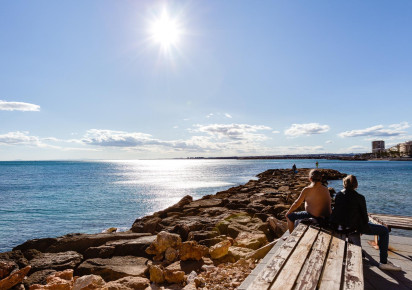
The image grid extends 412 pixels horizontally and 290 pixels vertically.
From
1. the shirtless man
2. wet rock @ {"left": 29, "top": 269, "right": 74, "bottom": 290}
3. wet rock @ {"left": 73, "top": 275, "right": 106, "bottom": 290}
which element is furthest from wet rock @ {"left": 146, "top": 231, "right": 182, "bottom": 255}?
the shirtless man

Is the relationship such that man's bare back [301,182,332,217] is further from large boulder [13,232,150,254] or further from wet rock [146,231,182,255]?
large boulder [13,232,150,254]

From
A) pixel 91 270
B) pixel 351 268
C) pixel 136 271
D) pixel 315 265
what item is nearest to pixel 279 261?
pixel 315 265

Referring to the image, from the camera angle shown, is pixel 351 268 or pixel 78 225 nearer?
pixel 351 268

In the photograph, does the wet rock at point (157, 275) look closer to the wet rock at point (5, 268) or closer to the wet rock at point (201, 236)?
the wet rock at point (201, 236)

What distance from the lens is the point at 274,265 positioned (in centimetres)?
307

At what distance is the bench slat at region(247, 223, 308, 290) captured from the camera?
2.62m

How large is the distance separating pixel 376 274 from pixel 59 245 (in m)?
9.09

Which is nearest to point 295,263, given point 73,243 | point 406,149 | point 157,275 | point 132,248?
point 157,275

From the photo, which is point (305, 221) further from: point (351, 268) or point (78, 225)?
point (78, 225)

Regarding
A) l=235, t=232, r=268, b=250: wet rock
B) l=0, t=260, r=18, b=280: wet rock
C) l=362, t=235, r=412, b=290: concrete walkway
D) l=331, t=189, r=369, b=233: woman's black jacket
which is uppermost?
l=331, t=189, r=369, b=233: woman's black jacket

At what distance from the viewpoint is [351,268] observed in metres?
3.03

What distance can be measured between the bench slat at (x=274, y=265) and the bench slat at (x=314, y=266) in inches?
10.0

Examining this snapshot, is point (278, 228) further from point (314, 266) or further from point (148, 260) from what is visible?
point (314, 266)

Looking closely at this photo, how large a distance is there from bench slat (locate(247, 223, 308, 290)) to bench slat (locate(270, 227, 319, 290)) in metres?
0.06
